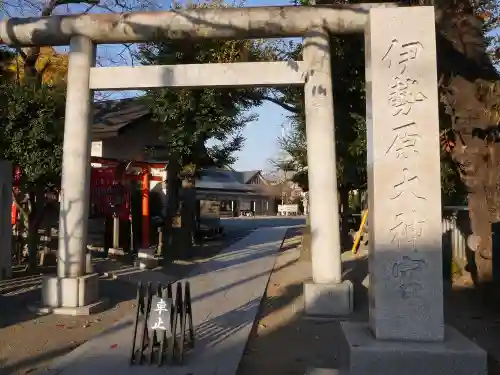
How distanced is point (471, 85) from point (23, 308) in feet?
26.3

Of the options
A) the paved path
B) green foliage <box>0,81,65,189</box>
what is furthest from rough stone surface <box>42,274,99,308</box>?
green foliage <box>0,81,65,189</box>

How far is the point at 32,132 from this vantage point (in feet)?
38.1

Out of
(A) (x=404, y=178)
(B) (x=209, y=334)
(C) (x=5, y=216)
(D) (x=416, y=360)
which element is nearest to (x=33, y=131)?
(C) (x=5, y=216)

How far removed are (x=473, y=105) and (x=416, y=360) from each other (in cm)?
512

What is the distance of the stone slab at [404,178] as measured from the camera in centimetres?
489

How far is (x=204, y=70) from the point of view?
8.66 metres

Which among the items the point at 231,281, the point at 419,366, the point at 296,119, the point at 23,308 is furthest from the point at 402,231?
the point at 296,119

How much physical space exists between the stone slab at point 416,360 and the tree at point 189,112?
11093 mm

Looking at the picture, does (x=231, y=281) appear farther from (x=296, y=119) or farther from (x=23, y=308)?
(x=296, y=119)

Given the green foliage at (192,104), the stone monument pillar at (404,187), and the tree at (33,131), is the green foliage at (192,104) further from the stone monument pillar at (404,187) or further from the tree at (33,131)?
the stone monument pillar at (404,187)

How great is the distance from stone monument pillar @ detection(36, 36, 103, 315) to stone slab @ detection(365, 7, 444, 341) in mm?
5209

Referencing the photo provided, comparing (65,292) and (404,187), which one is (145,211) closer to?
(65,292)

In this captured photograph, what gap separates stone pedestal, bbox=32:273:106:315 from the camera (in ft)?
27.4

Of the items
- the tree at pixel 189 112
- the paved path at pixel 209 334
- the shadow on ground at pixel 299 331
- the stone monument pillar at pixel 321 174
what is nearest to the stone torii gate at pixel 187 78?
the stone monument pillar at pixel 321 174
